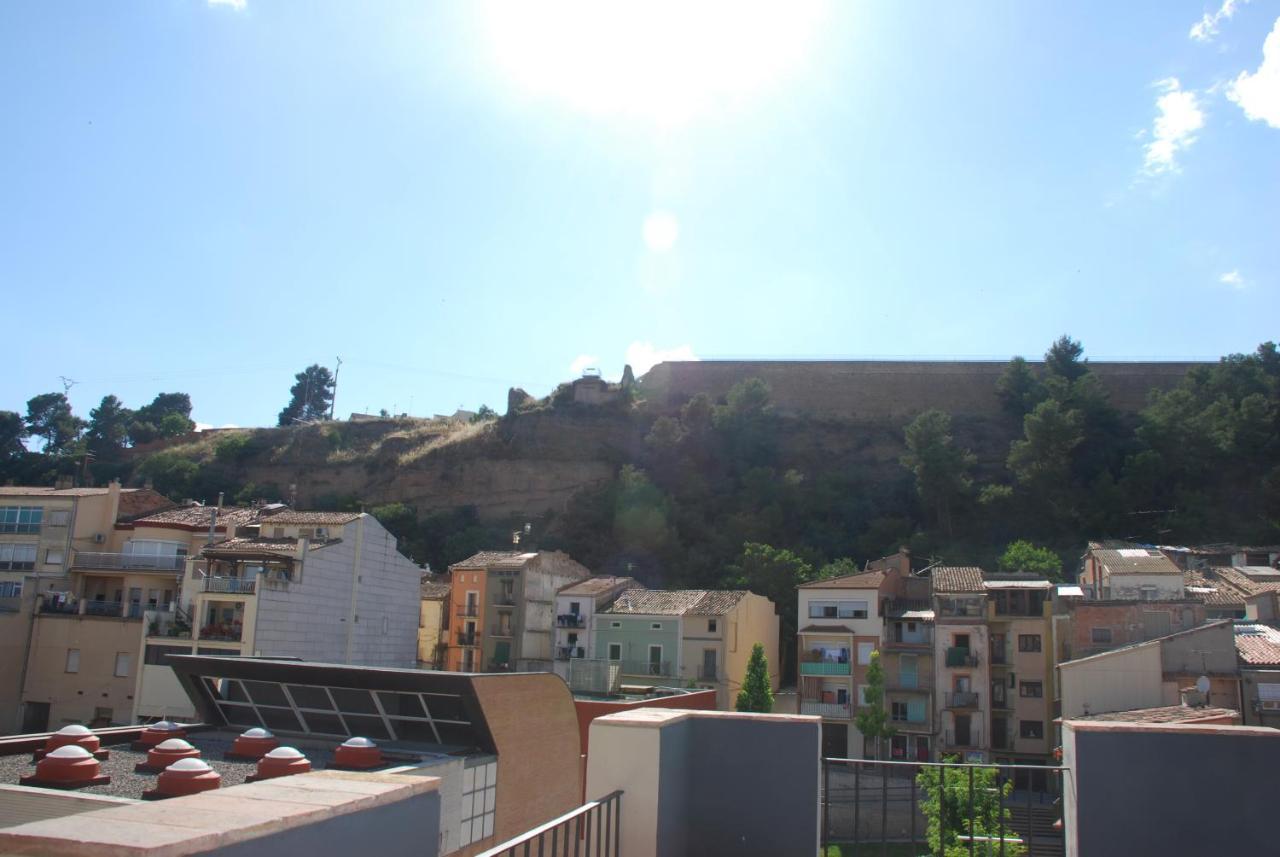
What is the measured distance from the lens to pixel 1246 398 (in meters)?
48.8

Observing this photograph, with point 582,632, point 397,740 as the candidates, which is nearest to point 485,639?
point 582,632

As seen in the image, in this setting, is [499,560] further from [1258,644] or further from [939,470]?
[1258,644]

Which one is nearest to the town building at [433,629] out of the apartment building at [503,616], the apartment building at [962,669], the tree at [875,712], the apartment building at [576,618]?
the apartment building at [503,616]

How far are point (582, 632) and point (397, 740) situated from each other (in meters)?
21.3

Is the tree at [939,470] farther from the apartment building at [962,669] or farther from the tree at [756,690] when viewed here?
the tree at [756,690]

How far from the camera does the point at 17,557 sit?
3108 cm

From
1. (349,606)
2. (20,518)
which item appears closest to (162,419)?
(20,518)

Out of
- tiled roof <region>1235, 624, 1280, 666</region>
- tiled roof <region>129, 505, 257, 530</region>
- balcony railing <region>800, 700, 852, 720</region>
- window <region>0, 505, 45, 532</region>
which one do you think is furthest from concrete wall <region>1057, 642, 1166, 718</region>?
window <region>0, 505, 45, 532</region>

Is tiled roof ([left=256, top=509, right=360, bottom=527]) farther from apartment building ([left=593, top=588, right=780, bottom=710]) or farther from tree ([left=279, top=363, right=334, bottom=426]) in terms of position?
tree ([left=279, top=363, right=334, bottom=426])

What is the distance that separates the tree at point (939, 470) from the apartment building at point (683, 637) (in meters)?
17.5

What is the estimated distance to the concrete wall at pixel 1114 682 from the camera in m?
23.7

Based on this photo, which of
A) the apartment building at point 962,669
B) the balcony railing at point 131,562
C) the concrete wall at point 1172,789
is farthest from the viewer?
the balcony railing at point 131,562

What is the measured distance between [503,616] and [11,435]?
50.5 metres

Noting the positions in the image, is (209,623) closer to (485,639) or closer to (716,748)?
(485,639)
